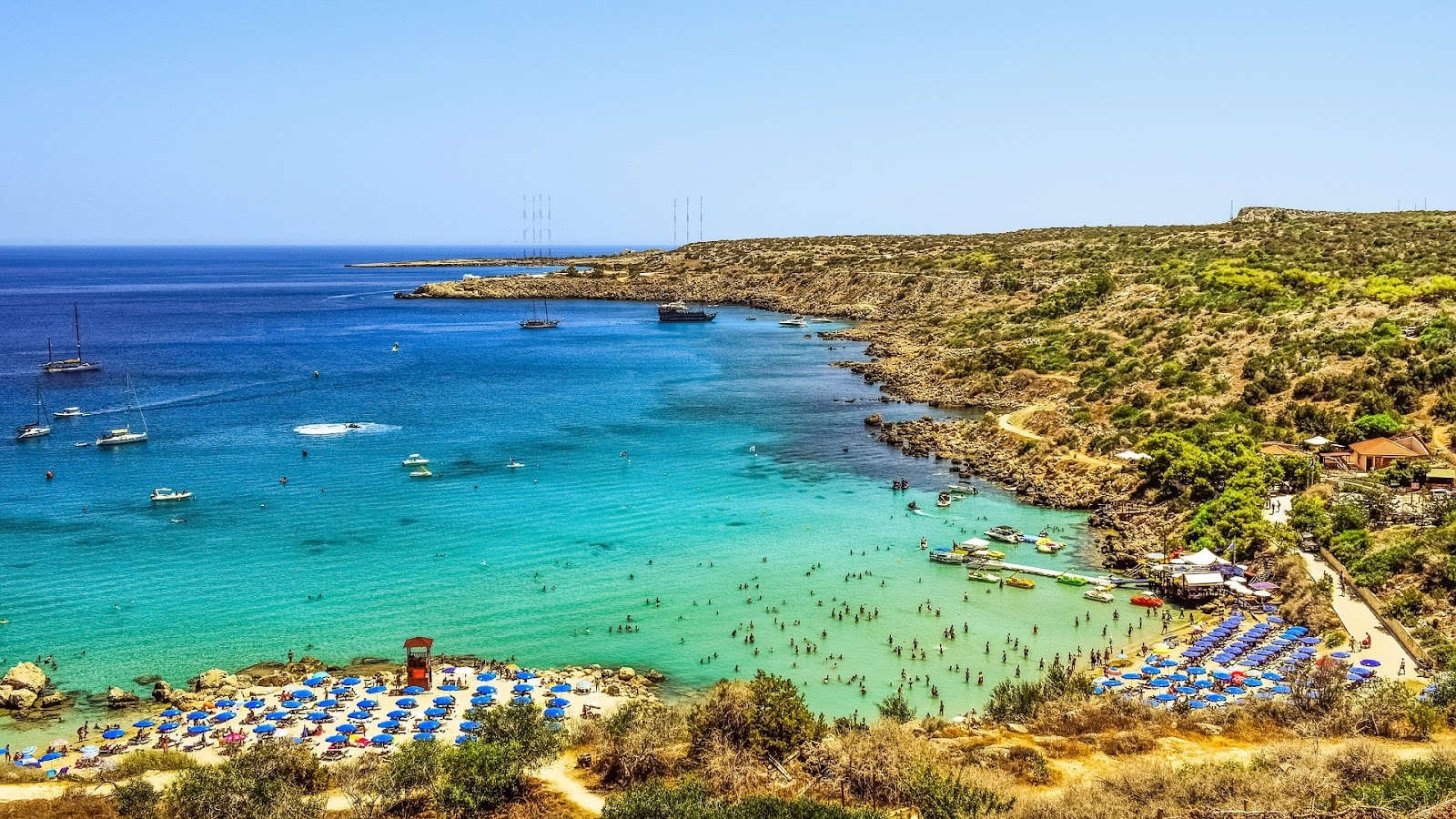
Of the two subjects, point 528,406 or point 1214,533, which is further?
point 528,406

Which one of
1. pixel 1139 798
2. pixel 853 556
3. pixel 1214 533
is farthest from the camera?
pixel 853 556

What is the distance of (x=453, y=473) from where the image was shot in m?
61.9

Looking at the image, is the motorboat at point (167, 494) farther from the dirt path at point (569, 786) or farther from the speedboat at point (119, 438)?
the dirt path at point (569, 786)

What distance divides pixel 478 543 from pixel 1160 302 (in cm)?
6418

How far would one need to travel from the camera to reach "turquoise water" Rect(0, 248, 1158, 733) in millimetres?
37812

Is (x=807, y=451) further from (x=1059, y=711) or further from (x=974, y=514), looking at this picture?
(x=1059, y=711)

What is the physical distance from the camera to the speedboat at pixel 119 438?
68688 millimetres

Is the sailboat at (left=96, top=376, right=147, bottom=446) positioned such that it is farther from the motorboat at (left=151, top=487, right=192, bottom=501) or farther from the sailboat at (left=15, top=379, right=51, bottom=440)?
the motorboat at (left=151, top=487, right=192, bottom=501)

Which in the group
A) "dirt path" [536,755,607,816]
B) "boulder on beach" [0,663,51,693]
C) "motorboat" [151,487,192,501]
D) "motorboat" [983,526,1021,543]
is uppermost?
"dirt path" [536,755,607,816]

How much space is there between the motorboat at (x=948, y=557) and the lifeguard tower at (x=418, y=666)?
75.6ft

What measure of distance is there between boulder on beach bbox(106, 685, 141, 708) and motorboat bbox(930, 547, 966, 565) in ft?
104

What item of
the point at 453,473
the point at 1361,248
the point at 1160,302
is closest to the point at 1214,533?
the point at 453,473

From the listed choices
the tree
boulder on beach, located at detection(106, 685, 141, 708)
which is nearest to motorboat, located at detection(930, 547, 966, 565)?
the tree

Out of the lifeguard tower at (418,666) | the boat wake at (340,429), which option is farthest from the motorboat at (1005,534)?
the boat wake at (340,429)
